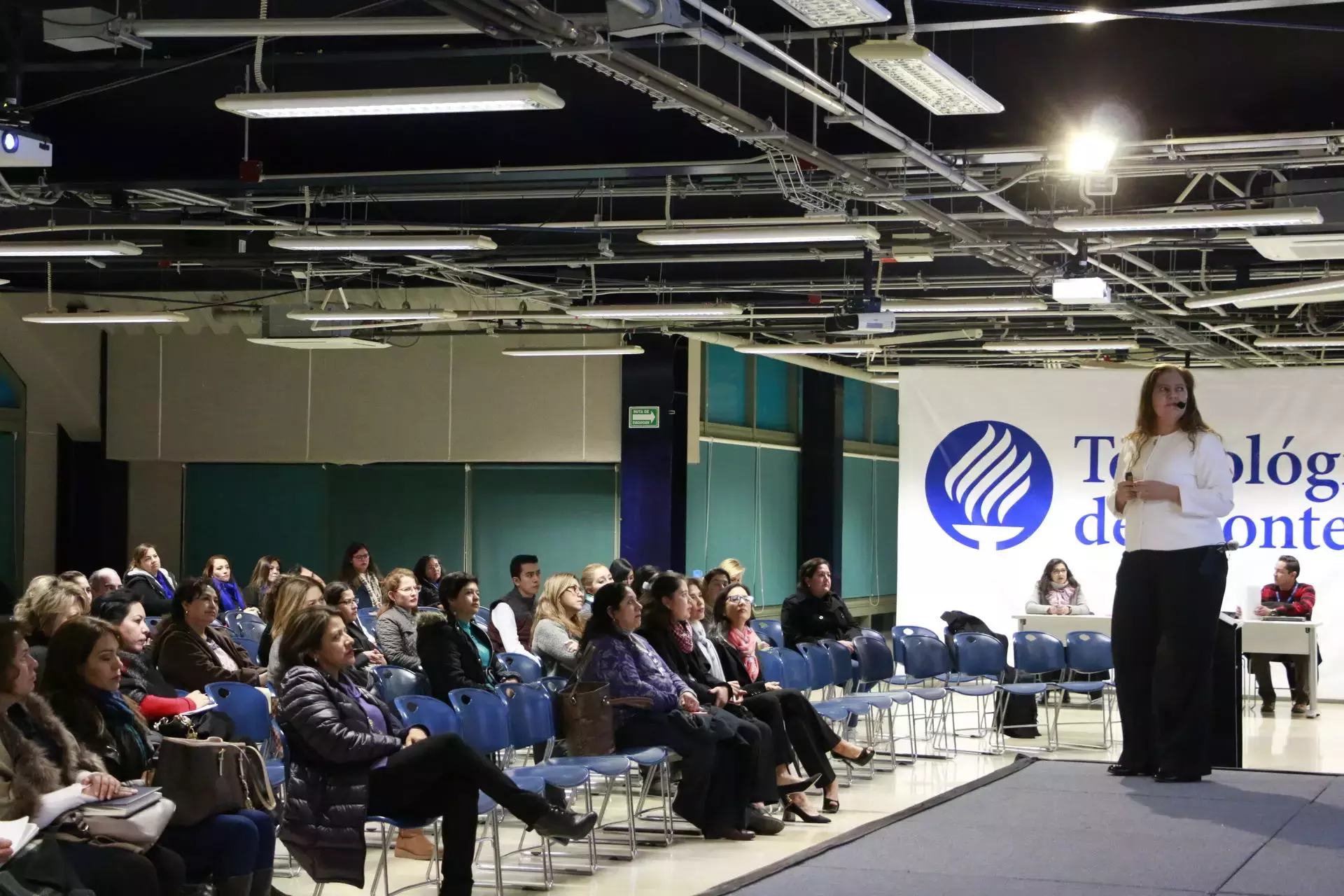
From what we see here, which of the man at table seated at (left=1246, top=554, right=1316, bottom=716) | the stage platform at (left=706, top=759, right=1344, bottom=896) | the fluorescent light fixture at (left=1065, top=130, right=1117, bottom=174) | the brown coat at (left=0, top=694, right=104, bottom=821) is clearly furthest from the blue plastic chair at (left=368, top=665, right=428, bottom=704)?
the man at table seated at (left=1246, top=554, right=1316, bottom=716)

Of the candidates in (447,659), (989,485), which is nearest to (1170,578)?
(447,659)

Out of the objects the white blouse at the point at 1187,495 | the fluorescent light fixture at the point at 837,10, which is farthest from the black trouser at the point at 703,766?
the fluorescent light fixture at the point at 837,10

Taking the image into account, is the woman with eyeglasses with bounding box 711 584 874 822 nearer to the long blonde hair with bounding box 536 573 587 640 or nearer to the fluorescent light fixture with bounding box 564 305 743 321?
the long blonde hair with bounding box 536 573 587 640

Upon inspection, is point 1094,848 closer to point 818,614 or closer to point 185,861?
point 185,861

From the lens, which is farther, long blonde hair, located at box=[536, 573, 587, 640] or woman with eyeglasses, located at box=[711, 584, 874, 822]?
long blonde hair, located at box=[536, 573, 587, 640]

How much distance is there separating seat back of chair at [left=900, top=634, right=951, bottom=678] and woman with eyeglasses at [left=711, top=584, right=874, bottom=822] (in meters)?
2.09

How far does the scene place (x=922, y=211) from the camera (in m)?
10.1

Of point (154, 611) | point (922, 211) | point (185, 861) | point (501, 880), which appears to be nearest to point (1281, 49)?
point (922, 211)

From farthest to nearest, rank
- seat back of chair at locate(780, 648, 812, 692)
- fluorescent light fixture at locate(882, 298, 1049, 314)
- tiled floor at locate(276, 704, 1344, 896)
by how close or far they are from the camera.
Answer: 1. fluorescent light fixture at locate(882, 298, 1049, 314)
2. seat back of chair at locate(780, 648, 812, 692)
3. tiled floor at locate(276, 704, 1344, 896)

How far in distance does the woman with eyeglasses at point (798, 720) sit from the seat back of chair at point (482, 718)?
177 centimetres

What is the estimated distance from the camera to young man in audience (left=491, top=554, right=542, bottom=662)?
34.9 ft

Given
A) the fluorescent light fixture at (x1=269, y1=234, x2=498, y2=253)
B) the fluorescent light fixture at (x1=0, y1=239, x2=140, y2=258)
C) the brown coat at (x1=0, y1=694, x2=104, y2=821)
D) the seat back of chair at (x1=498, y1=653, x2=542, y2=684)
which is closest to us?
the brown coat at (x1=0, y1=694, x2=104, y2=821)

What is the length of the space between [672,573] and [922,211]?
10.6 feet

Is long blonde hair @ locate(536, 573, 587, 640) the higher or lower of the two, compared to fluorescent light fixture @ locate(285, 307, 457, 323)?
lower
